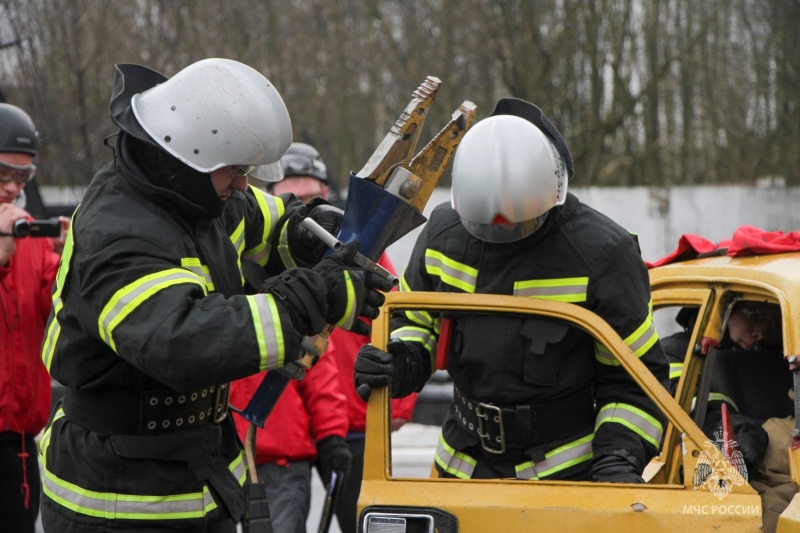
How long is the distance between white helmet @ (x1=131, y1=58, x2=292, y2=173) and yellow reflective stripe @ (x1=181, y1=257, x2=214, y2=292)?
24 cm

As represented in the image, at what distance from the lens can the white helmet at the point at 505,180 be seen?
3.26 metres

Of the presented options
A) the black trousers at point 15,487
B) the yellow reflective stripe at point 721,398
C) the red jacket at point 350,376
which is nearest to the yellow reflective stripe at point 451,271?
the yellow reflective stripe at point 721,398

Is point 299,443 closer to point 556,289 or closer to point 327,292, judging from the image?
point 556,289

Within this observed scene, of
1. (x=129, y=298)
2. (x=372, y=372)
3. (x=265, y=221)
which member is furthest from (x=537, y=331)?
(x=129, y=298)

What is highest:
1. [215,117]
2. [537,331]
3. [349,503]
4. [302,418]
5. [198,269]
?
[215,117]

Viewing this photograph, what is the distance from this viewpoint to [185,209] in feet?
9.50

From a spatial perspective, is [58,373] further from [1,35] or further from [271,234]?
[1,35]

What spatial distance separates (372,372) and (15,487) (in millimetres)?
2032

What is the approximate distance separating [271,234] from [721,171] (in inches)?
559

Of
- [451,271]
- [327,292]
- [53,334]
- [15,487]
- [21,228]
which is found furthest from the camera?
[15,487]

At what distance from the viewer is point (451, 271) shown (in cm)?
357

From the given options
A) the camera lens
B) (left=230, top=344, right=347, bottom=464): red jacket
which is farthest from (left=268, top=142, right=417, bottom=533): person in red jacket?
the camera lens

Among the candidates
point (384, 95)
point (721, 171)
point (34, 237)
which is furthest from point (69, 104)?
point (721, 171)

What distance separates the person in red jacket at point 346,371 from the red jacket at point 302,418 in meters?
0.17
